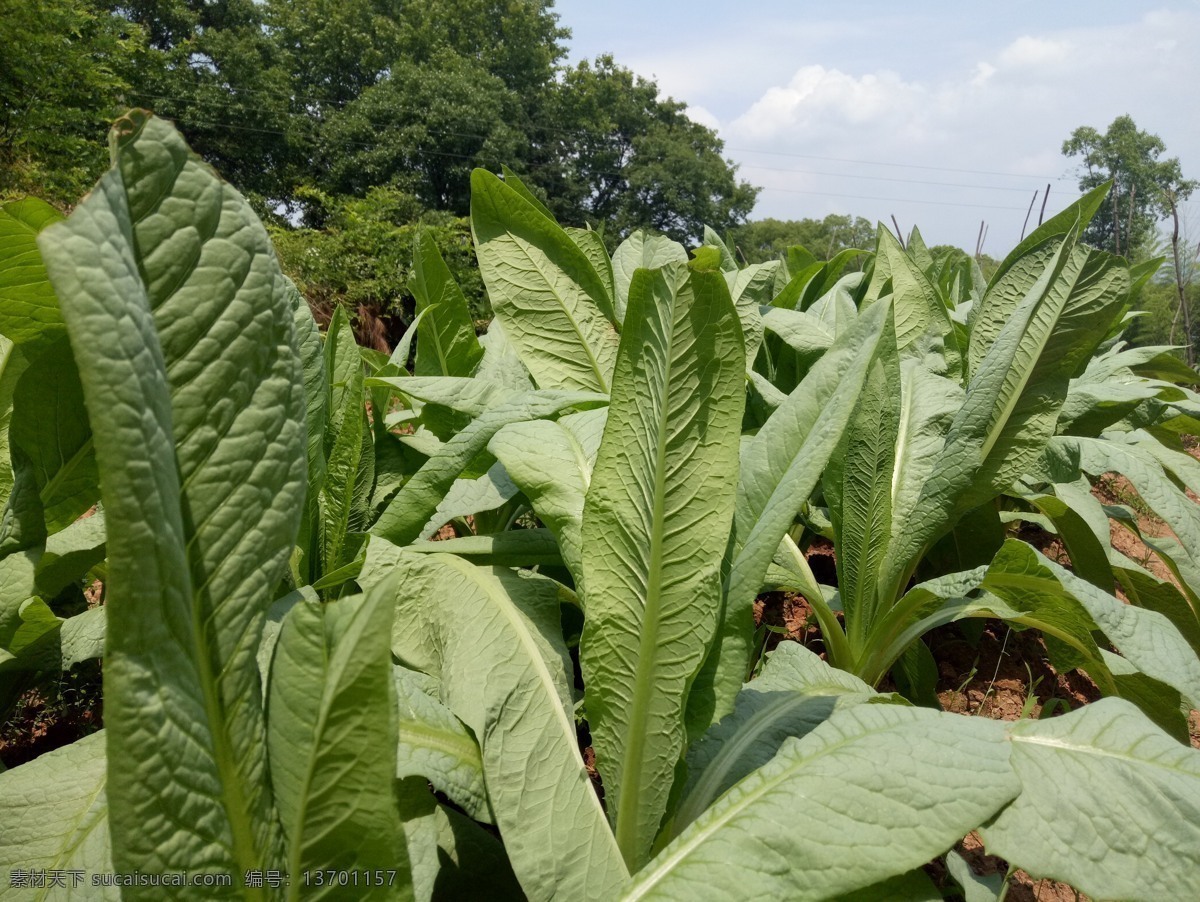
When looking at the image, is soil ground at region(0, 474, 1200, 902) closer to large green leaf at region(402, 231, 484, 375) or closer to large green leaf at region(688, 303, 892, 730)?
large green leaf at region(688, 303, 892, 730)

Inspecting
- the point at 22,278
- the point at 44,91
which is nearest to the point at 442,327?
the point at 22,278

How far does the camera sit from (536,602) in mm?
977

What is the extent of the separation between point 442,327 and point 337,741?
1249mm

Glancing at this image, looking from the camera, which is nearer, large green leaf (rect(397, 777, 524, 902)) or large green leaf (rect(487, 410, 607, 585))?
large green leaf (rect(397, 777, 524, 902))

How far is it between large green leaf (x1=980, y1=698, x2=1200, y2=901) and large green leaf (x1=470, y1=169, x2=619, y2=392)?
0.91 metres

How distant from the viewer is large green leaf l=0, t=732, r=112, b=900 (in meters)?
0.66

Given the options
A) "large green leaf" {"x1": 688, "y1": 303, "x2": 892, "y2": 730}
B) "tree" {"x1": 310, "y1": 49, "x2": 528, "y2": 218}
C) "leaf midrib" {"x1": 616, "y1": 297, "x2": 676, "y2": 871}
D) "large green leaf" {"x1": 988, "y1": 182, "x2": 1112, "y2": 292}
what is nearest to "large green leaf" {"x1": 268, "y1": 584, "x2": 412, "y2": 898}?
"leaf midrib" {"x1": 616, "y1": 297, "x2": 676, "y2": 871}

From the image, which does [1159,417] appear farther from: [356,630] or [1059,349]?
[356,630]

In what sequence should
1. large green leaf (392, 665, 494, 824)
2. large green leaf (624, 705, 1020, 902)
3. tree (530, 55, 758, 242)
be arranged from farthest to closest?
tree (530, 55, 758, 242) < large green leaf (392, 665, 494, 824) < large green leaf (624, 705, 1020, 902)

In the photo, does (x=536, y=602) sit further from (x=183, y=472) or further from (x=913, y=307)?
(x=913, y=307)

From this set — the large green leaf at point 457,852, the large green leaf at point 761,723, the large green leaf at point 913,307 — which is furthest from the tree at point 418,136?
the large green leaf at point 457,852

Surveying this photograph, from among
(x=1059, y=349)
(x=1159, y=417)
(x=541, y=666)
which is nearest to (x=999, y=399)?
(x=1059, y=349)

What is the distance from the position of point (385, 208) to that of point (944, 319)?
53.7 ft

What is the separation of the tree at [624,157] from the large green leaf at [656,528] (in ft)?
111
